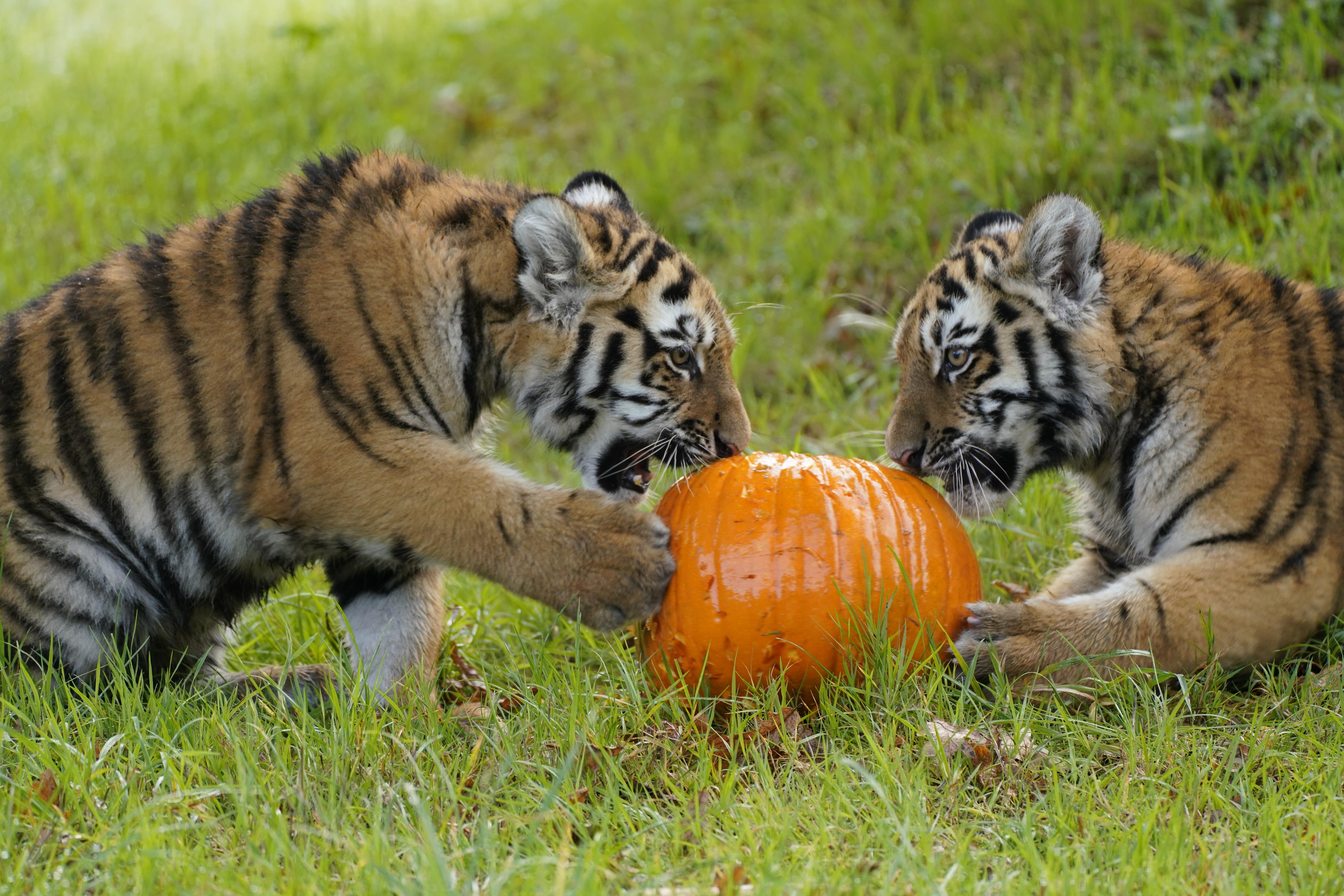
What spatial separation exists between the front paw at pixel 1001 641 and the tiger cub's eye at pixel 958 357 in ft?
2.39

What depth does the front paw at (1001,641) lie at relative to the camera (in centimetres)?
311

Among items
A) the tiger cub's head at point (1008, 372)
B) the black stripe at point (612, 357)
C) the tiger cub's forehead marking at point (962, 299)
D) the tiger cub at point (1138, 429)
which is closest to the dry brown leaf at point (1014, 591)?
the tiger cub at point (1138, 429)

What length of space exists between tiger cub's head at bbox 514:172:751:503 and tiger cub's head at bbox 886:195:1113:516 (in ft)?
1.76

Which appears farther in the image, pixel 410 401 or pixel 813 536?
pixel 410 401

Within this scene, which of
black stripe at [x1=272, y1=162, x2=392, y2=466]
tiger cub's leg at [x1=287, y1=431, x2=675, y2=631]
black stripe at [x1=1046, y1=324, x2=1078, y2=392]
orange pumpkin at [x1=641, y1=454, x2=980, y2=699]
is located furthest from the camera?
black stripe at [x1=1046, y1=324, x2=1078, y2=392]

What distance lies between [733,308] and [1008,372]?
2.79m

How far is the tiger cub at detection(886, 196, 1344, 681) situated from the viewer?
10.3 ft

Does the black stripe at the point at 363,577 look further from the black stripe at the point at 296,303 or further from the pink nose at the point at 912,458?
the pink nose at the point at 912,458

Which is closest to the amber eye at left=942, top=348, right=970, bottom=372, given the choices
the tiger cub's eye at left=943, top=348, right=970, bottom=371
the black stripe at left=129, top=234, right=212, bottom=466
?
the tiger cub's eye at left=943, top=348, right=970, bottom=371

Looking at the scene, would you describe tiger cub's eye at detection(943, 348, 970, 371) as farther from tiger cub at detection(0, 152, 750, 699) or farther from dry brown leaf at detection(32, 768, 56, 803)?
dry brown leaf at detection(32, 768, 56, 803)

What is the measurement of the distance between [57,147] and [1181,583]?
7839mm

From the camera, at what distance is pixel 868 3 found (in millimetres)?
7656

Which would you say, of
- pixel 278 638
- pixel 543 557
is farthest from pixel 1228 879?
pixel 278 638

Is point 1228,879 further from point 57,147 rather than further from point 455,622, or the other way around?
point 57,147
